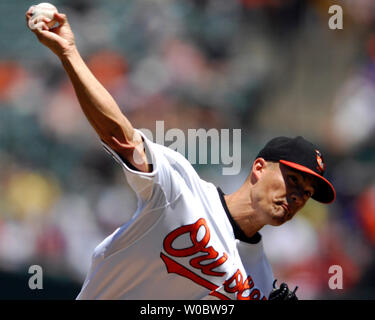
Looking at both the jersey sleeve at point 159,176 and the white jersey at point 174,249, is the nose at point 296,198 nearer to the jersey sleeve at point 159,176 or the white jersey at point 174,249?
the white jersey at point 174,249

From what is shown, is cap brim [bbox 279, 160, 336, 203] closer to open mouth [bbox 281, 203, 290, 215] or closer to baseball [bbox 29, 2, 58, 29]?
open mouth [bbox 281, 203, 290, 215]

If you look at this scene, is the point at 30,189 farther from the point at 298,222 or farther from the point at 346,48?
the point at 346,48

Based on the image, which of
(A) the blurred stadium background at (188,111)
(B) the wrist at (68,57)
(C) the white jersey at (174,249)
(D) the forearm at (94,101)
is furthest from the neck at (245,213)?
(A) the blurred stadium background at (188,111)

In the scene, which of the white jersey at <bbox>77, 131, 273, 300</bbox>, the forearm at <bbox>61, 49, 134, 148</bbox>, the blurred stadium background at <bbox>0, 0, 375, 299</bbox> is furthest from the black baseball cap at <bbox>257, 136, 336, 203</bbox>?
the blurred stadium background at <bbox>0, 0, 375, 299</bbox>

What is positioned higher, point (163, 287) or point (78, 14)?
point (78, 14)

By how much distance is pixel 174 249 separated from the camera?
169 cm

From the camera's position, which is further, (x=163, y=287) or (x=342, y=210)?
(x=342, y=210)

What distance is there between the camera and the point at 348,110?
416 centimetres

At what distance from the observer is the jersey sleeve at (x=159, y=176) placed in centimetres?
147

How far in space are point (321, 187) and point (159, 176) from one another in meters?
0.63

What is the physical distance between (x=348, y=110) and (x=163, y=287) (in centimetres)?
279

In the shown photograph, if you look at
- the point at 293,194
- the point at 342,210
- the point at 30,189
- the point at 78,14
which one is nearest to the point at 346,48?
the point at 342,210

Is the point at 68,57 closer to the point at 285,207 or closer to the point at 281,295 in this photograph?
the point at 285,207

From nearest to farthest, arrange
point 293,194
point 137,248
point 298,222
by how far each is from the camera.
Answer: point 137,248, point 293,194, point 298,222
